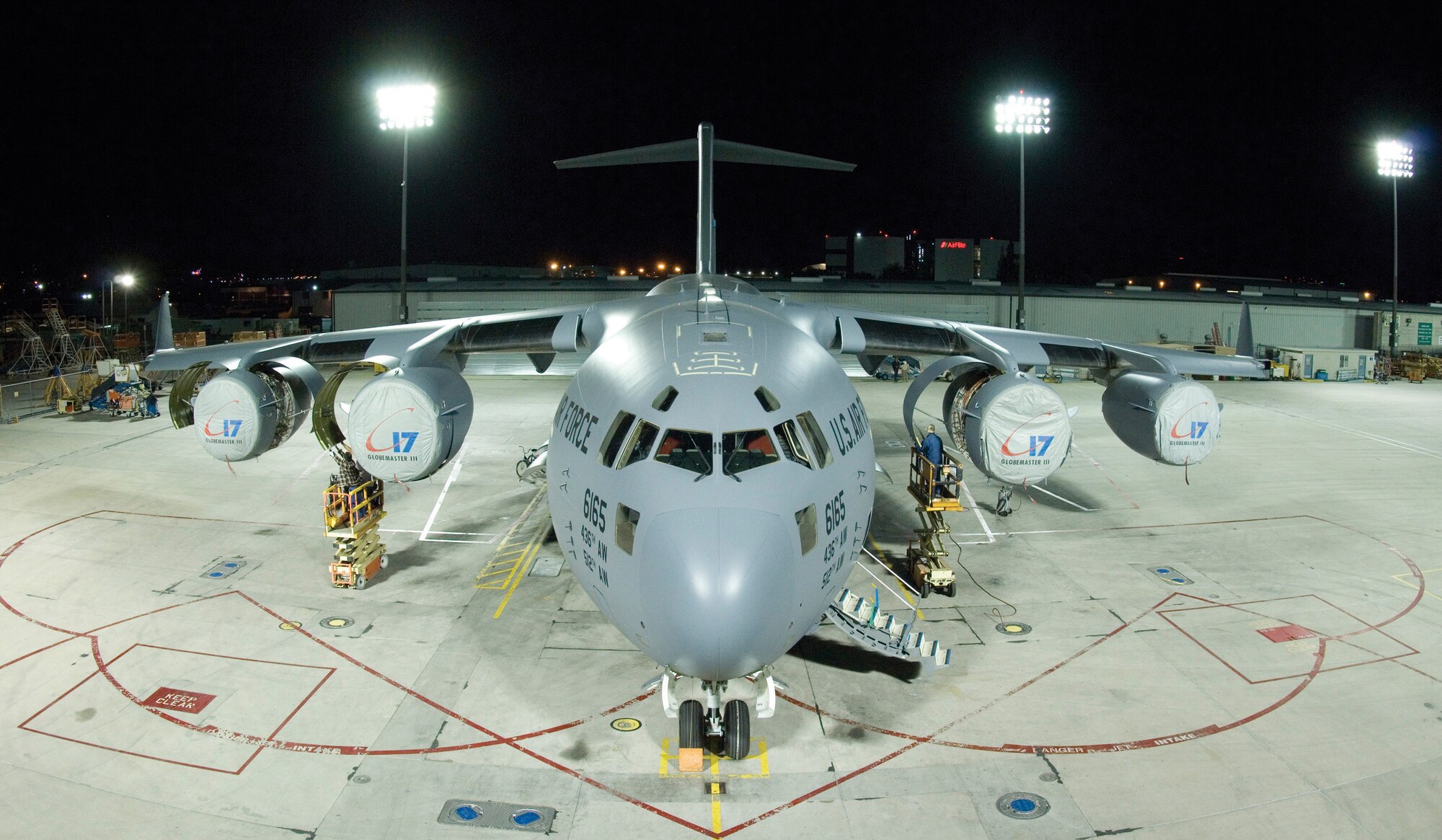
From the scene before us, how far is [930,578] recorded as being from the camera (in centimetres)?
1430

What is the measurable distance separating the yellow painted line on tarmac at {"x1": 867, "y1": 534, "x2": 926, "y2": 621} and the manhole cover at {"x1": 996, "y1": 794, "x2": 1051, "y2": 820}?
189 inches

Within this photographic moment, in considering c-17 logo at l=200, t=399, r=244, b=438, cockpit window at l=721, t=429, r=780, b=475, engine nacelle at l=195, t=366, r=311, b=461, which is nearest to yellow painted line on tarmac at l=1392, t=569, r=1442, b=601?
cockpit window at l=721, t=429, r=780, b=475

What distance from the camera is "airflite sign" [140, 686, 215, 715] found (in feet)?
34.0

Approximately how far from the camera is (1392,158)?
153 feet

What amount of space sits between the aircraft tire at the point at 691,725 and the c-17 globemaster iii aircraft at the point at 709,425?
0.02m

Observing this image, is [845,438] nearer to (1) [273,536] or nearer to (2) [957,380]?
(2) [957,380]

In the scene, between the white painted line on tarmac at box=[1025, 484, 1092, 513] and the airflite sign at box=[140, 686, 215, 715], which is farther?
the white painted line on tarmac at box=[1025, 484, 1092, 513]

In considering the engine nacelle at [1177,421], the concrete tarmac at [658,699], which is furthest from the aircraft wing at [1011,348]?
the concrete tarmac at [658,699]

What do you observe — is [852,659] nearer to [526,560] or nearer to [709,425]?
[709,425]

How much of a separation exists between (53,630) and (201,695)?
4.05 m

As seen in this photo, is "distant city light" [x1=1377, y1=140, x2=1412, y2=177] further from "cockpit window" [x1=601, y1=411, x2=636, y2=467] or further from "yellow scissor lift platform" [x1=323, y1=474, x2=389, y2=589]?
"yellow scissor lift platform" [x1=323, y1=474, x2=389, y2=589]

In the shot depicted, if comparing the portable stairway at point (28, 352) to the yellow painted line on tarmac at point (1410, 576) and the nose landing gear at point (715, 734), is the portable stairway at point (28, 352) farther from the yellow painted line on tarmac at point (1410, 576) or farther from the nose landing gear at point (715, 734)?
the yellow painted line on tarmac at point (1410, 576)

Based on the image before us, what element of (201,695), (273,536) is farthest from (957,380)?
(273,536)

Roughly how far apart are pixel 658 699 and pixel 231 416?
329 inches
